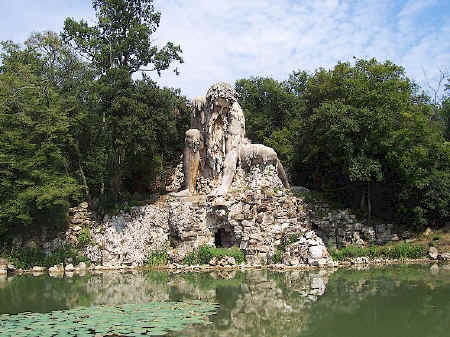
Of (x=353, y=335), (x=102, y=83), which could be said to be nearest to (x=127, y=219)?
(x=102, y=83)

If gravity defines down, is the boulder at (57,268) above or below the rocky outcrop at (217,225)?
below

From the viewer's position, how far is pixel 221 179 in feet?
73.9

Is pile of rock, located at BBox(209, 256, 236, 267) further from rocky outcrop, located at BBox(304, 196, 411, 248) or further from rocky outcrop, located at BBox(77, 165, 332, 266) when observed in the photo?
rocky outcrop, located at BBox(304, 196, 411, 248)

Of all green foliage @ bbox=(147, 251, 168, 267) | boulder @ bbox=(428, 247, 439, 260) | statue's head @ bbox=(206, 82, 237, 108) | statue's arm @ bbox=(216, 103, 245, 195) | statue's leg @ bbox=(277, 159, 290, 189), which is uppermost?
statue's head @ bbox=(206, 82, 237, 108)

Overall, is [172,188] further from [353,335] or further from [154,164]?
[353,335]

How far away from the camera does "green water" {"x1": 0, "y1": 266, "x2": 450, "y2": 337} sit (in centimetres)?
961

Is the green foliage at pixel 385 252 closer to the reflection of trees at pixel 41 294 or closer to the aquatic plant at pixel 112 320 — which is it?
the aquatic plant at pixel 112 320

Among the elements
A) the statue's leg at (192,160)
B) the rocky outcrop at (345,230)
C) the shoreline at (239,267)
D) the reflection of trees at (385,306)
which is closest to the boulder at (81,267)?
the shoreline at (239,267)

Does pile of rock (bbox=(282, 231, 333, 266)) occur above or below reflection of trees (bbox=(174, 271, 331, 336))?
above

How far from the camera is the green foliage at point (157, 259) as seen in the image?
20531mm

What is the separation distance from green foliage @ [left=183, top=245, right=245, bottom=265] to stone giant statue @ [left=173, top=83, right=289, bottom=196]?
11.5ft

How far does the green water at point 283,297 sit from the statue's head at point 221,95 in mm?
8465

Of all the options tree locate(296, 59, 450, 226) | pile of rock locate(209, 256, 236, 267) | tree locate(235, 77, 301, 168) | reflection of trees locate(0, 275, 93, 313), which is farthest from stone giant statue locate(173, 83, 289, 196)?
reflection of trees locate(0, 275, 93, 313)

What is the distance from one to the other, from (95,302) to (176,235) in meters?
8.84
